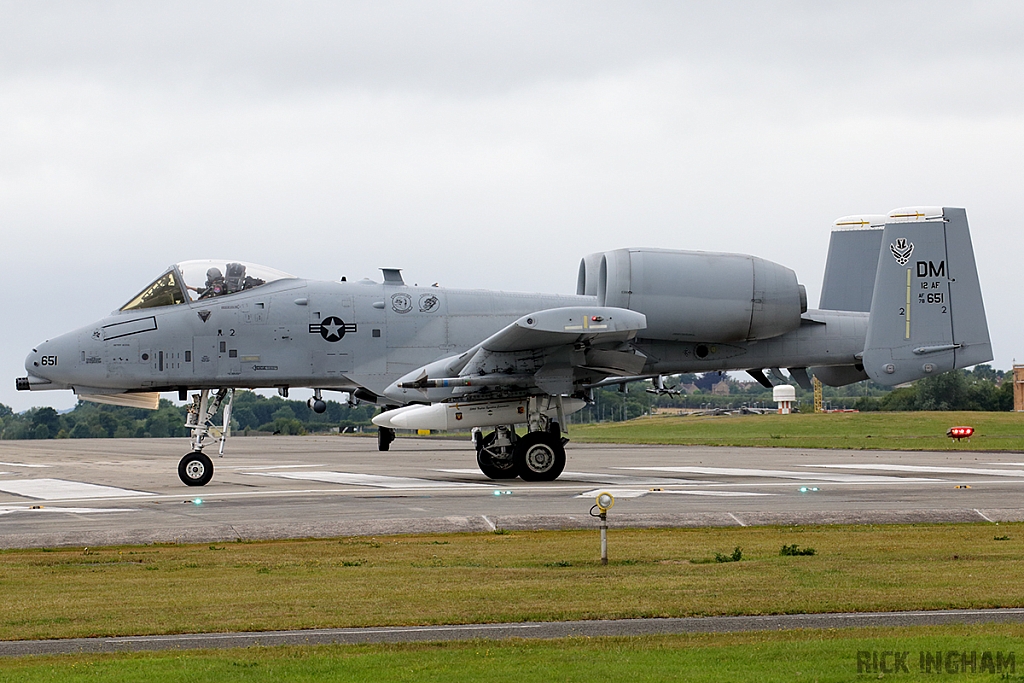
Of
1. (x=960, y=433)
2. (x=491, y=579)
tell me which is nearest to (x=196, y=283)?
(x=491, y=579)

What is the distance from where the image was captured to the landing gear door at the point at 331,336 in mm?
22062

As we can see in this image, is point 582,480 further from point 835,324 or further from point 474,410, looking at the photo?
point 835,324

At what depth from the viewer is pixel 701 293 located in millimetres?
21438

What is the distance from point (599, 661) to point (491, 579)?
123 inches

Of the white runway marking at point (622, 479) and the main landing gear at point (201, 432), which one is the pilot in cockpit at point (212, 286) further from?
the white runway marking at point (622, 479)

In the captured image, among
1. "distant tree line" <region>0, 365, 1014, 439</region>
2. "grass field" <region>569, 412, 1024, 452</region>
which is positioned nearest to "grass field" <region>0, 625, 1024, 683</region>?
"grass field" <region>569, 412, 1024, 452</region>

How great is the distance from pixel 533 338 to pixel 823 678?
43.7ft

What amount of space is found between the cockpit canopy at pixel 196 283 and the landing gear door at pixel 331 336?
4.30ft

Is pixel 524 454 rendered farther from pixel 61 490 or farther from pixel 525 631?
pixel 525 631

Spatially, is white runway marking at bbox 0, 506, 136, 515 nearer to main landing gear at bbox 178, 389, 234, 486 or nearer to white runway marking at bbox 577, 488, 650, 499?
main landing gear at bbox 178, 389, 234, 486

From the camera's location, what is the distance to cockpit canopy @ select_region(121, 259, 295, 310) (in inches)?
868

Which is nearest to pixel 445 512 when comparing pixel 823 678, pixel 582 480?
pixel 582 480

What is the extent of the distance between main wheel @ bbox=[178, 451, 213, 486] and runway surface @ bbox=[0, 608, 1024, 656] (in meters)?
13.4

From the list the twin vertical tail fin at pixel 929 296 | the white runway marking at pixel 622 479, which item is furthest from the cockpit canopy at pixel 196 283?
the twin vertical tail fin at pixel 929 296
